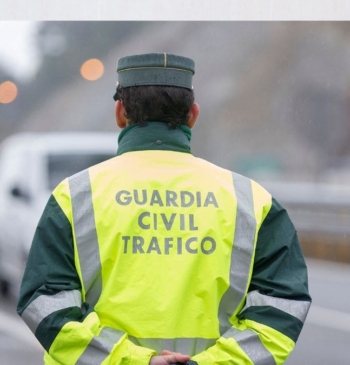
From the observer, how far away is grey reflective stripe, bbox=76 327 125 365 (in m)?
2.03

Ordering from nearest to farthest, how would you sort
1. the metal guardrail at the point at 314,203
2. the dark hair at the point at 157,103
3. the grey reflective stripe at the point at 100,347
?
the grey reflective stripe at the point at 100,347, the dark hair at the point at 157,103, the metal guardrail at the point at 314,203

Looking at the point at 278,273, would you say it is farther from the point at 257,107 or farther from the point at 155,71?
the point at 257,107

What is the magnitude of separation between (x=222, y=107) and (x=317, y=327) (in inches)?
42.7

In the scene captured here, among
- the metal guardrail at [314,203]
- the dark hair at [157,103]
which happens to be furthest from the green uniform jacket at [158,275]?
the metal guardrail at [314,203]

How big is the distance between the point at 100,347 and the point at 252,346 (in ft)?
1.10

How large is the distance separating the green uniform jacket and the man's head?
132 millimetres

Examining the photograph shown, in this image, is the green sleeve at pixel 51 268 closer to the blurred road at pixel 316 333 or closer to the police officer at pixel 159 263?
the police officer at pixel 159 263

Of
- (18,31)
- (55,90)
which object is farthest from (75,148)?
(18,31)

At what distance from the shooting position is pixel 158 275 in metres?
2.05

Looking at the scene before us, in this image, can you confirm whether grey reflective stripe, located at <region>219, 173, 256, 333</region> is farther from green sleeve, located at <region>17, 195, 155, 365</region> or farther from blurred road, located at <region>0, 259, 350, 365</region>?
blurred road, located at <region>0, 259, 350, 365</region>

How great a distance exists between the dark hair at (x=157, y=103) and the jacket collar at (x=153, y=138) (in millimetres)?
15

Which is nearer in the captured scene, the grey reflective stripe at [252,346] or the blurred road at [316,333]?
the grey reflective stripe at [252,346]

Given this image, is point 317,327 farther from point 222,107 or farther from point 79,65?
point 79,65

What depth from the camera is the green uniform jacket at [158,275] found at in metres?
2.04
